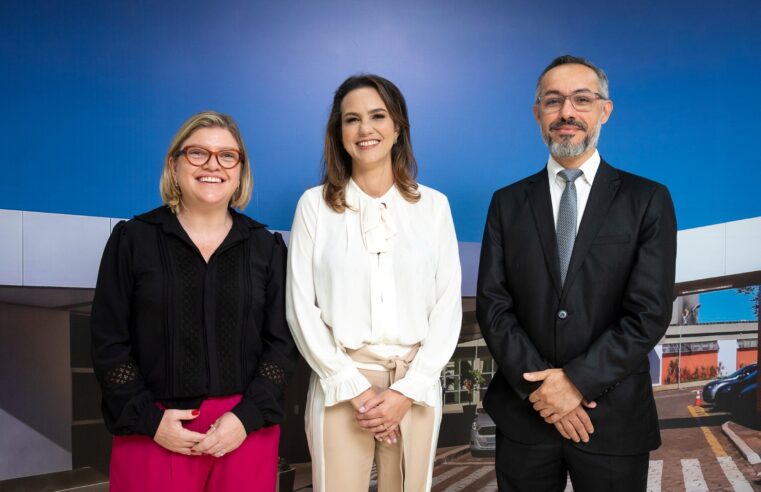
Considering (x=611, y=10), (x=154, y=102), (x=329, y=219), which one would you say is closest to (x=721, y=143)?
(x=611, y=10)

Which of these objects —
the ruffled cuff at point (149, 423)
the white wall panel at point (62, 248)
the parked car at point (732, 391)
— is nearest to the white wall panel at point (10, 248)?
the white wall panel at point (62, 248)

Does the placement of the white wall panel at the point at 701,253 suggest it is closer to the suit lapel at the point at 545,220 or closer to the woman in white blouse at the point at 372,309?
the suit lapel at the point at 545,220

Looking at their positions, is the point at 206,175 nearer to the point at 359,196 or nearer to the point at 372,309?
the point at 359,196

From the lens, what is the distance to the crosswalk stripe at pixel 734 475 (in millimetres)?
3488

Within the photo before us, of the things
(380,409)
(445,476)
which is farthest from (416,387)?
(445,476)

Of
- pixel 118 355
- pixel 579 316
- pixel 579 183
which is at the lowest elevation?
pixel 118 355

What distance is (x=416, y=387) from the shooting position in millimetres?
2164

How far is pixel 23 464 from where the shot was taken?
9.83ft

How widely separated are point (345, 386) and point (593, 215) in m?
1.01

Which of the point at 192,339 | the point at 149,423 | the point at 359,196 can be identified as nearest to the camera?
the point at 149,423

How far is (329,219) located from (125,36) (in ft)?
5.12

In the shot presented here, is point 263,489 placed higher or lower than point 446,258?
lower

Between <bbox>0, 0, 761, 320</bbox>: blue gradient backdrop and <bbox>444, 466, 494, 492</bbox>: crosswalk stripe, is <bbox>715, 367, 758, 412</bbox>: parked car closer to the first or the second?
<bbox>0, 0, 761, 320</bbox>: blue gradient backdrop

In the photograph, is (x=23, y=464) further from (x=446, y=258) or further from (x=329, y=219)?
(x=446, y=258)
